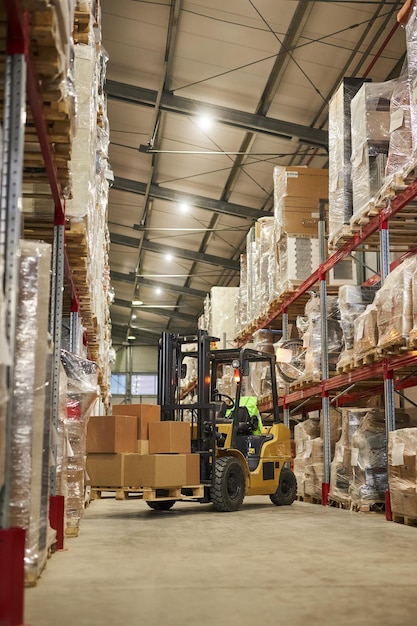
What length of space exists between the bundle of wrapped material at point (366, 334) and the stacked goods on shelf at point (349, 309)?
17.4 inches

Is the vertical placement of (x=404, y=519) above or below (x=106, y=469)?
below

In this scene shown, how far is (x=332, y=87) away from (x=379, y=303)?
5.68m

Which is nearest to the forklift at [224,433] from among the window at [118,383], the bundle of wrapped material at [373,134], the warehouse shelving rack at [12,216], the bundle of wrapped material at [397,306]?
the bundle of wrapped material at [397,306]

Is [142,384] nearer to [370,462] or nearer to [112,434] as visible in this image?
[370,462]

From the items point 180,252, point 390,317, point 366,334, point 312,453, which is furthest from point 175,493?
point 180,252

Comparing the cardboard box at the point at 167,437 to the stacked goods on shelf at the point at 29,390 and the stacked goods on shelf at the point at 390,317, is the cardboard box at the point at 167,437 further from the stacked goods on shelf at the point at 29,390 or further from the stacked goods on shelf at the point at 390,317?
the stacked goods on shelf at the point at 29,390

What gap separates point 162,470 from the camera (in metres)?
8.01

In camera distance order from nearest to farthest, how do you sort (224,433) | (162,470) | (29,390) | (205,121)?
1. (29,390)
2. (162,470)
3. (224,433)
4. (205,121)

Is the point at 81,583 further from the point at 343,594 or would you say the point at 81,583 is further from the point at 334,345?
the point at 334,345

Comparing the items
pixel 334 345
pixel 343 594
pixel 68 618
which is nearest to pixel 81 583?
pixel 68 618

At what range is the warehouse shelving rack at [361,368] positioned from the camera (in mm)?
7754

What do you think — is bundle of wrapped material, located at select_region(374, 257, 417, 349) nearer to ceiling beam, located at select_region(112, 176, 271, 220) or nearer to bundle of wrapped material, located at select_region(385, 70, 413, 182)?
bundle of wrapped material, located at select_region(385, 70, 413, 182)

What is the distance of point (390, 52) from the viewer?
1117 centimetres

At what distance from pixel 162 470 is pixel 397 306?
2940 mm
